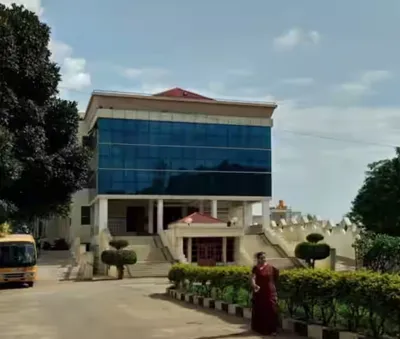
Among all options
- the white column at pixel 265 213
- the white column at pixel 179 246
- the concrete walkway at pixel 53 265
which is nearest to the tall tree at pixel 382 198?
the white column at pixel 179 246

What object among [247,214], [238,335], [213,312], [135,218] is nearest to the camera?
[238,335]

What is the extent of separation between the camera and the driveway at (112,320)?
40.2ft

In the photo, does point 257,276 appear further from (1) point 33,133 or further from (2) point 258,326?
(1) point 33,133

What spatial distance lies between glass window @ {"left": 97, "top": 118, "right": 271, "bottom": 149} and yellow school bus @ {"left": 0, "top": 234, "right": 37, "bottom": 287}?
18215mm

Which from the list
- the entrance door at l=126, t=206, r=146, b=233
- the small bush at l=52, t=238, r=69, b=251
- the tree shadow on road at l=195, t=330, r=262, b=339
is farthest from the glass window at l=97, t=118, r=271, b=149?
the tree shadow on road at l=195, t=330, r=262, b=339

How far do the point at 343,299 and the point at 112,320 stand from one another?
19.5 feet

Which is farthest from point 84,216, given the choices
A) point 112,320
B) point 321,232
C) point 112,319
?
point 112,320

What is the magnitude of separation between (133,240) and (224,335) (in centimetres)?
3512

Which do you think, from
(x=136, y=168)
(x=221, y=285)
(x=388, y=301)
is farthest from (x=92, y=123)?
(x=388, y=301)

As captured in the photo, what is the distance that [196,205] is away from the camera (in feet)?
180

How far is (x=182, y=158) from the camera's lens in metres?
48.9

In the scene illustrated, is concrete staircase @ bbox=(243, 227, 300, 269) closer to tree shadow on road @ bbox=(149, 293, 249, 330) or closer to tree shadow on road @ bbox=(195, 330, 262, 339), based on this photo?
tree shadow on road @ bbox=(149, 293, 249, 330)

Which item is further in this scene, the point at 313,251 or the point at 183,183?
the point at 183,183

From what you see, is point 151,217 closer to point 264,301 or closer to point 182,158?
point 182,158
